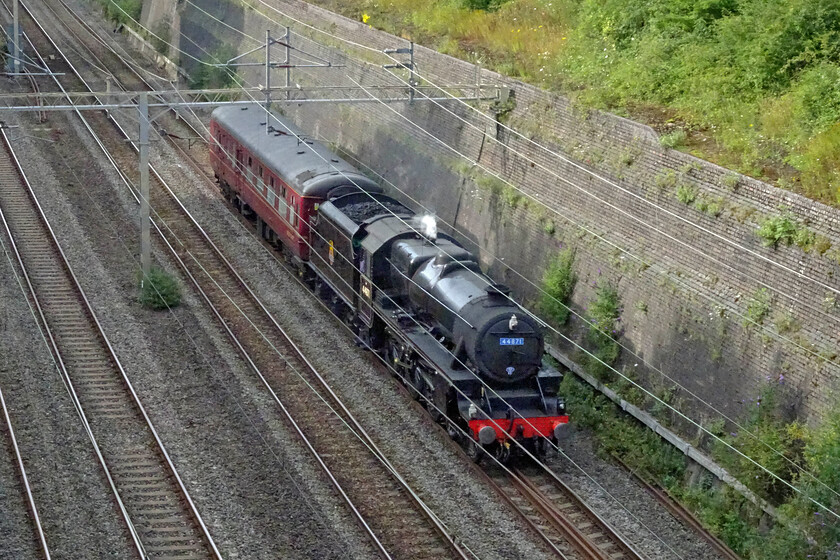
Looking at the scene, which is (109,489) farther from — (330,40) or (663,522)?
(330,40)

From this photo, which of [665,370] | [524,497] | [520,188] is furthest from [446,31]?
[524,497]

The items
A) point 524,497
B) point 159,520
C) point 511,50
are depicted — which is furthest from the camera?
point 511,50

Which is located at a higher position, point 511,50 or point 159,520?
point 511,50

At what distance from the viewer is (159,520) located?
567 inches

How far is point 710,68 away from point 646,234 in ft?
15.0

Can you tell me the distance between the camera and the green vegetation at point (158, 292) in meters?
22.3

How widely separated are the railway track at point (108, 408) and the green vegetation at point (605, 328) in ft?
26.5

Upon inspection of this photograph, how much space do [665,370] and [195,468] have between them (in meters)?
8.33

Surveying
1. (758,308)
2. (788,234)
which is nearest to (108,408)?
(758,308)

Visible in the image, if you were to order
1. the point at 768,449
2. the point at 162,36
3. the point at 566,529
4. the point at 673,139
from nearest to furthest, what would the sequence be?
the point at 566,529, the point at 768,449, the point at 673,139, the point at 162,36

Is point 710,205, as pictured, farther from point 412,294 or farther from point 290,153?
point 290,153

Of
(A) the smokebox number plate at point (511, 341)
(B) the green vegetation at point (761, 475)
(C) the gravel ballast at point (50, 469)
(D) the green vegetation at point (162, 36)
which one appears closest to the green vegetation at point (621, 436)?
(B) the green vegetation at point (761, 475)

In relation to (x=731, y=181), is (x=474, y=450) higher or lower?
lower

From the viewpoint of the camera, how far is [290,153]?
79.5 ft
